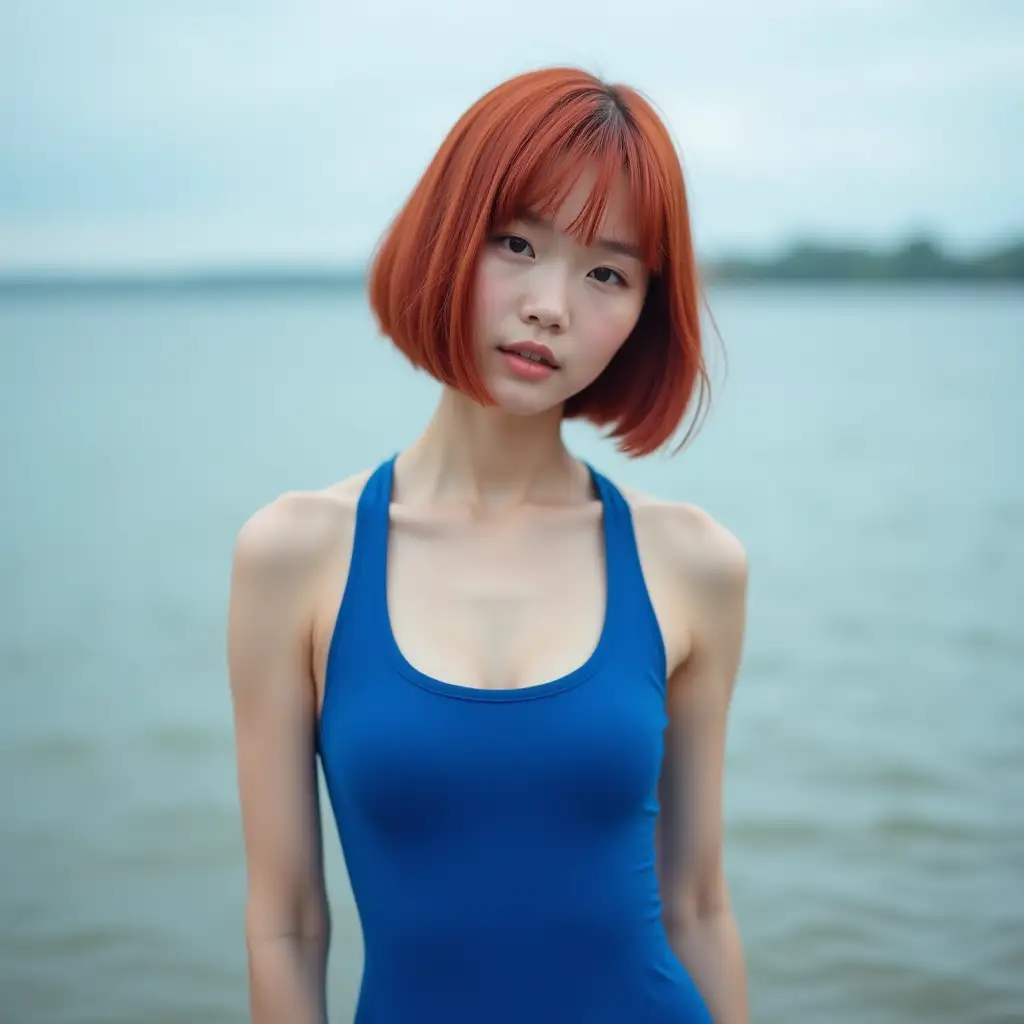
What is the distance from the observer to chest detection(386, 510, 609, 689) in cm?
148

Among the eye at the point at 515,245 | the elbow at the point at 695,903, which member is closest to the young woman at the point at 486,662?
the eye at the point at 515,245

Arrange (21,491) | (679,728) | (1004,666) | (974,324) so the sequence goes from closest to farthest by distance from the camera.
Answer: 1. (679,728)
2. (1004,666)
3. (21,491)
4. (974,324)

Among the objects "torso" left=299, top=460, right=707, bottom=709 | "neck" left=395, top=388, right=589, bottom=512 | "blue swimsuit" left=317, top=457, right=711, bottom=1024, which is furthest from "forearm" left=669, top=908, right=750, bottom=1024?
"neck" left=395, top=388, right=589, bottom=512

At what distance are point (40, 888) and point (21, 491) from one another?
6117 mm

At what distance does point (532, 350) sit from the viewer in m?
1.46

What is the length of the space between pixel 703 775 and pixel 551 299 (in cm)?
64

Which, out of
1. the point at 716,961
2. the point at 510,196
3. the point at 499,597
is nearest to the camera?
the point at 510,196

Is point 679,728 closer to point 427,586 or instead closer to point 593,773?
point 593,773

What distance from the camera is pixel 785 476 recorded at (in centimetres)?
1022

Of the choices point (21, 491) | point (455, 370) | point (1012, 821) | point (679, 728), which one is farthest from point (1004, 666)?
point (21, 491)

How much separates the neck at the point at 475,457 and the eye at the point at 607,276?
0.64 feet

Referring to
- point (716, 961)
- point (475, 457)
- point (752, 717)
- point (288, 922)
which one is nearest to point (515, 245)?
point (475, 457)

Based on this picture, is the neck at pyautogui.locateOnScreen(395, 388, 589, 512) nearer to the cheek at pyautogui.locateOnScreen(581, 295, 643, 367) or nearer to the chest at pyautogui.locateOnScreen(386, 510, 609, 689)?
the chest at pyautogui.locateOnScreen(386, 510, 609, 689)

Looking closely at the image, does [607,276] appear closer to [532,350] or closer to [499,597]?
[532,350]
